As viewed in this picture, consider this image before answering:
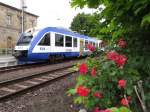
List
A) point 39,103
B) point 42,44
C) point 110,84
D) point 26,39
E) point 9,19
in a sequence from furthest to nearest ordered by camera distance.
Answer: point 9,19 → point 26,39 → point 42,44 → point 39,103 → point 110,84

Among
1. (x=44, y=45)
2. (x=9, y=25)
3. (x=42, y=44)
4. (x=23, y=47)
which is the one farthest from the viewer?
(x=9, y=25)

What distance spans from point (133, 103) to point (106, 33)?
2.86 metres

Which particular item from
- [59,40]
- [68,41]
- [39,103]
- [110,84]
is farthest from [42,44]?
[110,84]

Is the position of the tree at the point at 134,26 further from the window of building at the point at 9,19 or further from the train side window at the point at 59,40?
the window of building at the point at 9,19

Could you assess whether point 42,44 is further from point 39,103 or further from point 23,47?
point 39,103

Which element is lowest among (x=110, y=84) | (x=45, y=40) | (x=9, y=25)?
(x=110, y=84)

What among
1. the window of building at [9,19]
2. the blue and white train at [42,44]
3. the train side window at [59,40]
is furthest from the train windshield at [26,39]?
the window of building at [9,19]

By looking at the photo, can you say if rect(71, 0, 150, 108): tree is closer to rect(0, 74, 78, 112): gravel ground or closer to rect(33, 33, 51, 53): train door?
rect(0, 74, 78, 112): gravel ground

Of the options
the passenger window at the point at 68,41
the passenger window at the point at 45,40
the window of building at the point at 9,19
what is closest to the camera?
the passenger window at the point at 45,40

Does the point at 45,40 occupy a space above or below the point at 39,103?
above

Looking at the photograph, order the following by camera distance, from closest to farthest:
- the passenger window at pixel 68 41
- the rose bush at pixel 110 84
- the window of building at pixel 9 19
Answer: the rose bush at pixel 110 84, the passenger window at pixel 68 41, the window of building at pixel 9 19

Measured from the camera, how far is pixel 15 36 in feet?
187

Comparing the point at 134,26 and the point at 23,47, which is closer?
the point at 134,26

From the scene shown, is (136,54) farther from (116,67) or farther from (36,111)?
(36,111)
